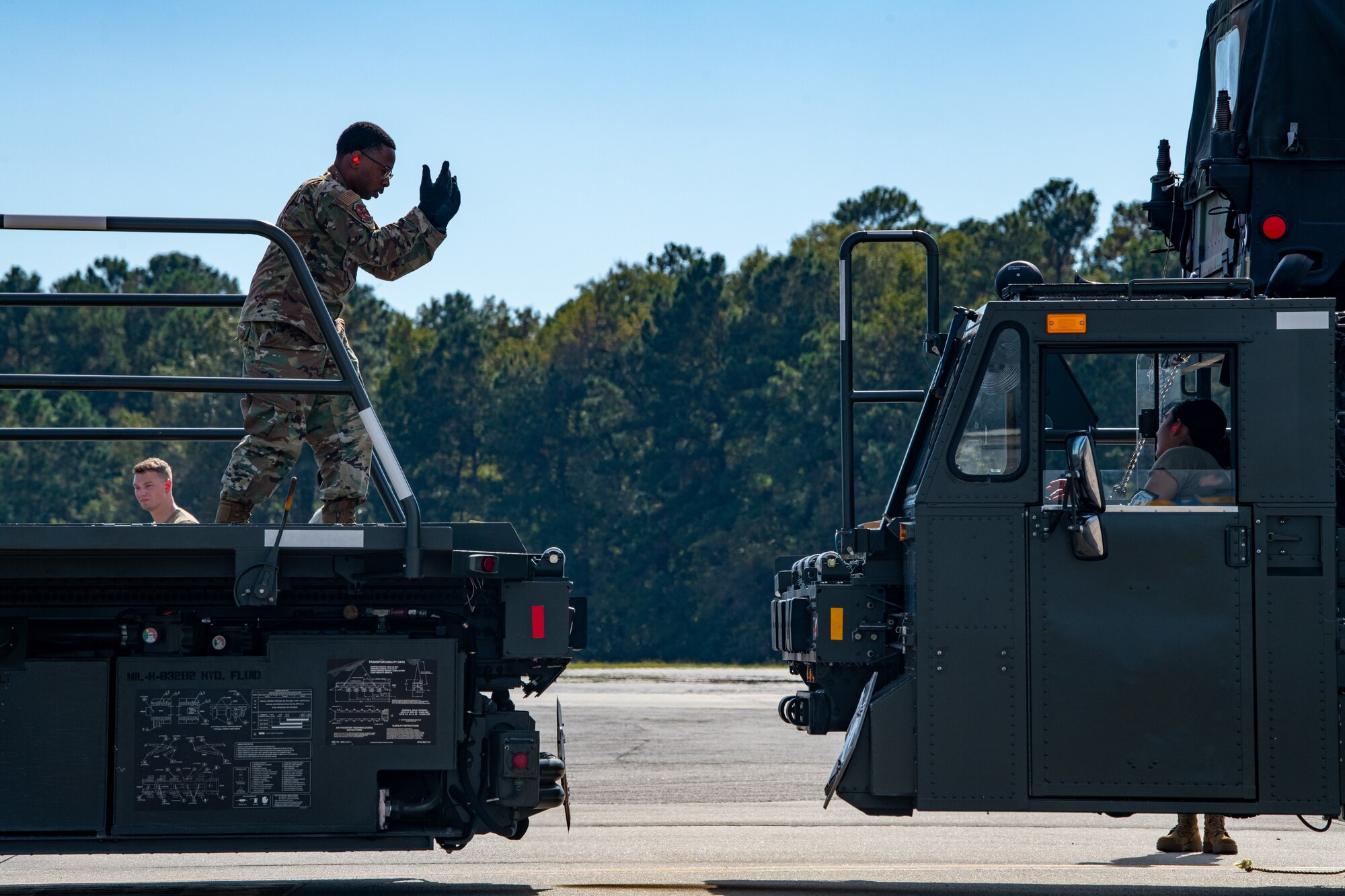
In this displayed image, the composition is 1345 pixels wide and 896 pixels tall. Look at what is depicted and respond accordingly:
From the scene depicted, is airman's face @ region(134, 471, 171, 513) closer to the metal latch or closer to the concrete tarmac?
the concrete tarmac

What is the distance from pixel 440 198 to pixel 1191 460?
332 centimetres

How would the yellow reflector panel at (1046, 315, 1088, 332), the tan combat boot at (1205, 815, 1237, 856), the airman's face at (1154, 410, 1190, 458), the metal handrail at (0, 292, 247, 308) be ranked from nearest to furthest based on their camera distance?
1. the yellow reflector panel at (1046, 315, 1088, 332)
2. the metal handrail at (0, 292, 247, 308)
3. the airman's face at (1154, 410, 1190, 458)
4. the tan combat boot at (1205, 815, 1237, 856)

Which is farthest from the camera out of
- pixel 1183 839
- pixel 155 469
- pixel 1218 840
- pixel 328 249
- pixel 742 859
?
pixel 1183 839

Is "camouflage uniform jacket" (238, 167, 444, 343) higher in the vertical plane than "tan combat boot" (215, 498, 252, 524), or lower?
higher

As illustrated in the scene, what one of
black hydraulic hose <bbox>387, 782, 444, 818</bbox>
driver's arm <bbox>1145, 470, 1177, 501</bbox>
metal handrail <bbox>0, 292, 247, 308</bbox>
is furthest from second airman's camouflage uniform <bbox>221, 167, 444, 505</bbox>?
driver's arm <bbox>1145, 470, 1177, 501</bbox>

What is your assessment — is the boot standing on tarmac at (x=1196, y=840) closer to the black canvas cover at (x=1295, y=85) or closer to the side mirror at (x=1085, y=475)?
the side mirror at (x=1085, y=475)

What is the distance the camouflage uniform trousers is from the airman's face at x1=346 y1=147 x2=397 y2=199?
73 centimetres

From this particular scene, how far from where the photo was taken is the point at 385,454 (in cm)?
556

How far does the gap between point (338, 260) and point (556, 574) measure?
1751 millimetres

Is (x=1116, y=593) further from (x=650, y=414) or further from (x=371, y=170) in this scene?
(x=650, y=414)

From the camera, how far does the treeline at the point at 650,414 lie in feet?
177

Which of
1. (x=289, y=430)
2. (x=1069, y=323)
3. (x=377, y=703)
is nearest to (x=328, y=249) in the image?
(x=289, y=430)

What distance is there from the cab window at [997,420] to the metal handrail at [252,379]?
2195 millimetres

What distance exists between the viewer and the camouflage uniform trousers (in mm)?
6289
